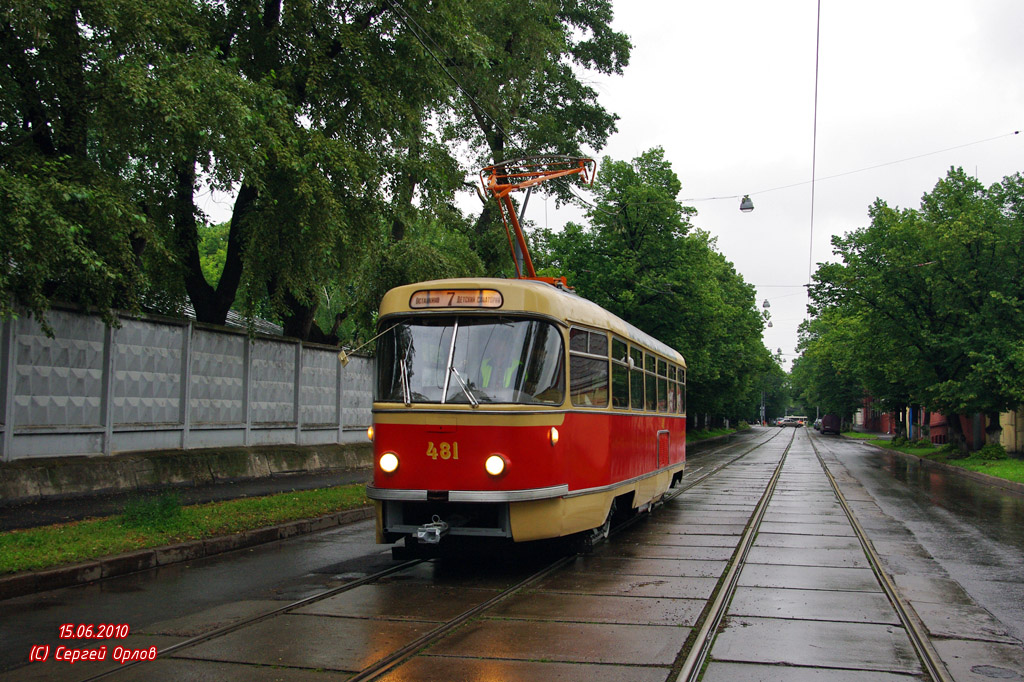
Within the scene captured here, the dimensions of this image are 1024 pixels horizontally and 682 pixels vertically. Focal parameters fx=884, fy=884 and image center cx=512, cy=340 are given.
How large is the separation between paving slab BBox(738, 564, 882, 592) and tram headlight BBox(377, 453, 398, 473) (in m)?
3.71

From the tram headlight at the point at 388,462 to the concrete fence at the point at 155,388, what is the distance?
21.6 ft

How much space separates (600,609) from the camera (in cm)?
764

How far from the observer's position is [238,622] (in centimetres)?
695

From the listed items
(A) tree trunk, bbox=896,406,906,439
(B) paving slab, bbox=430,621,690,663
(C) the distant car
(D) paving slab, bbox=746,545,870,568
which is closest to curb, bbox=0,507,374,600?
(B) paving slab, bbox=430,621,690,663

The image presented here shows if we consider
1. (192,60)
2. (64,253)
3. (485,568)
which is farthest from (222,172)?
(485,568)

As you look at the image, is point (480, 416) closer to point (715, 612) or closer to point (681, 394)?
point (715, 612)

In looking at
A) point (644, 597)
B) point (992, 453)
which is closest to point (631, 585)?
point (644, 597)

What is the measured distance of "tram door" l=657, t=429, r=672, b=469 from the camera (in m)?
14.5

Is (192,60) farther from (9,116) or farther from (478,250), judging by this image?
(478,250)

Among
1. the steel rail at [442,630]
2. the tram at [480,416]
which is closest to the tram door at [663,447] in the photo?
the steel rail at [442,630]

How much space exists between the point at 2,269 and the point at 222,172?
4.51 metres

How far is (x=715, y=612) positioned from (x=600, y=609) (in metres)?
0.98

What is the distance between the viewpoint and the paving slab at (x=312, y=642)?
19.3ft

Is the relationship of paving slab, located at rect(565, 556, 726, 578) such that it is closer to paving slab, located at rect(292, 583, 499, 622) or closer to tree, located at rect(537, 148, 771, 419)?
paving slab, located at rect(292, 583, 499, 622)
